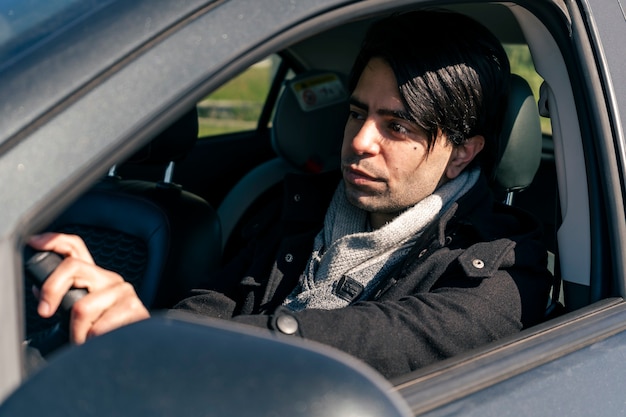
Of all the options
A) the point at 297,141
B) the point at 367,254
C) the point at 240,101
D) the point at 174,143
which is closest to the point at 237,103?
the point at 240,101

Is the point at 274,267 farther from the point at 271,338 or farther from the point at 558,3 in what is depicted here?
the point at 271,338

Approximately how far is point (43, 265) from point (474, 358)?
0.67 metres

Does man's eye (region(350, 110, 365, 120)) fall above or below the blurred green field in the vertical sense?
above

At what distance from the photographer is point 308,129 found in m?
3.46

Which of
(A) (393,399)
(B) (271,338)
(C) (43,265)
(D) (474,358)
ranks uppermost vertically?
(C) (43,265)

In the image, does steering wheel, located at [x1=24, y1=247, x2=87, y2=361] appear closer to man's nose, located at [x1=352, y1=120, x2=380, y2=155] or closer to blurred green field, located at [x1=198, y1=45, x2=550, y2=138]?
man's nose, located at [x1=352, y1=120, x2=380, y2=155]

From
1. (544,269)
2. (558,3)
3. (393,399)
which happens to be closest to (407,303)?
(544,269)

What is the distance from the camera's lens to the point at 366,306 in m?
1.86

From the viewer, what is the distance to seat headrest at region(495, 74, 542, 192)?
236 cm

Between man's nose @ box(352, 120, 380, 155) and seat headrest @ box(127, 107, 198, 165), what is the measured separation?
0.87 m

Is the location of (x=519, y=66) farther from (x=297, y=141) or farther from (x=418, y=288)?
(x=418, y=288)

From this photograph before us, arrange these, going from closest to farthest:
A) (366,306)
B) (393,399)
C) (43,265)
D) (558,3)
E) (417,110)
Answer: (393,399), (43,265), (558,3), (366,306), (417,110)

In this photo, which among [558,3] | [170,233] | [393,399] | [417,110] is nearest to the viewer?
[393,399]

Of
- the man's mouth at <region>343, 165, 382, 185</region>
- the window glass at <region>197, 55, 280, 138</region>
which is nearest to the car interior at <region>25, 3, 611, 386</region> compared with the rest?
the man's mouth at <region>343, 165, 382, 185</region>
